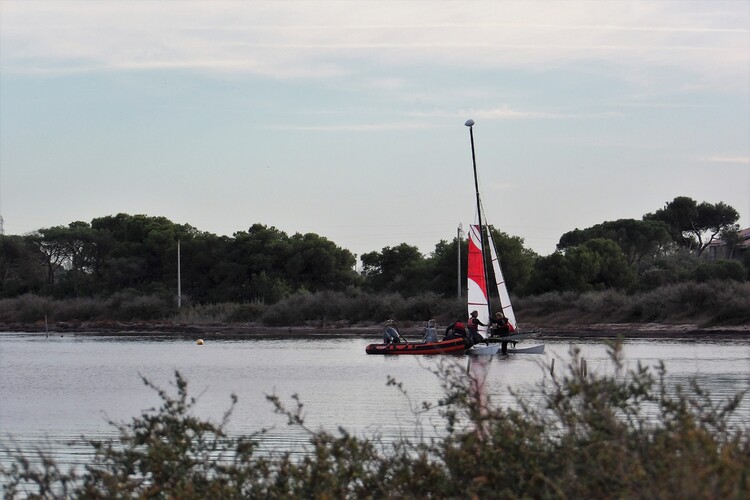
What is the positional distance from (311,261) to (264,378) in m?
44.4

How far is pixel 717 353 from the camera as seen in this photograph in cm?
3656

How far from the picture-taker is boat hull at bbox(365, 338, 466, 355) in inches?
1430

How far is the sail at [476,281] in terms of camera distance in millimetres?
41031

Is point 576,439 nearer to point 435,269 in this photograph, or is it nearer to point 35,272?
point 435,269

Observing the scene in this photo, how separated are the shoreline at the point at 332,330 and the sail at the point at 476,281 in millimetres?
2169

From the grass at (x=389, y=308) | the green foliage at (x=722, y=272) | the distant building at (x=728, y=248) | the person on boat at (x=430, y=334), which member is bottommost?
the person on boat at (x=430, y=334)

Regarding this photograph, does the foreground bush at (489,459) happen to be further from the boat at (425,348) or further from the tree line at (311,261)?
the tree line at (311,261)

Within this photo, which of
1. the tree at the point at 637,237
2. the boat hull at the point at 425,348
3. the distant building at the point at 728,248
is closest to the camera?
the boat hull at the point at 425,348

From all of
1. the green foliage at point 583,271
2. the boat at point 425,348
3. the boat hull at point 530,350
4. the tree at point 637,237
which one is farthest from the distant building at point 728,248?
the boat at point 425,348

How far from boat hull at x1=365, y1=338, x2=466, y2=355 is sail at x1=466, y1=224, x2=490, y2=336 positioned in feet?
11.8

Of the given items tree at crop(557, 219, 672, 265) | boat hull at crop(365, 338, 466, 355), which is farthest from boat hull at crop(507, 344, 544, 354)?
tree at crop(557, 219, 672, 265)

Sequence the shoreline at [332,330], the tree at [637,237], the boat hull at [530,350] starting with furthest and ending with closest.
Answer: the tree at [637,237], the shoreline at [332,330], the boat hull at [530,350]

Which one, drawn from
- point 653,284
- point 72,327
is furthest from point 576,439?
point 72,327

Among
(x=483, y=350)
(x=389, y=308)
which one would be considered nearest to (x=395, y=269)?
(x=389, y=308)
